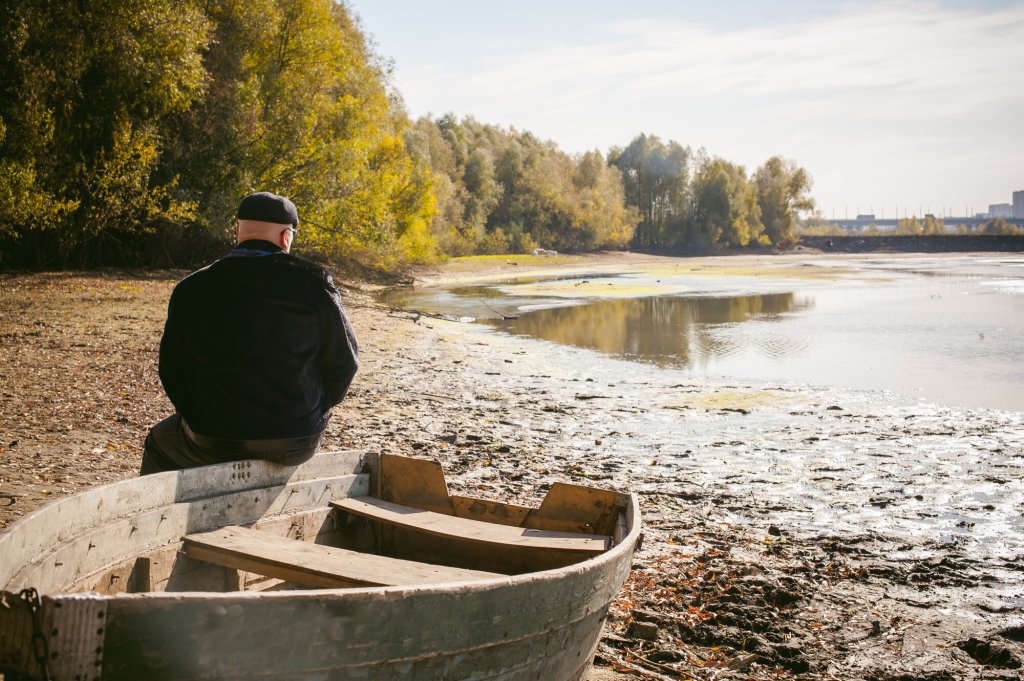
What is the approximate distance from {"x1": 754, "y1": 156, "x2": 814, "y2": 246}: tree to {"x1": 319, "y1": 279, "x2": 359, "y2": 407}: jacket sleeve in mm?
138871

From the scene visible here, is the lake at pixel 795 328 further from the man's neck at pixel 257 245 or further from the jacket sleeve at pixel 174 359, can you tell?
the jacket sleeve at pixel 174 359

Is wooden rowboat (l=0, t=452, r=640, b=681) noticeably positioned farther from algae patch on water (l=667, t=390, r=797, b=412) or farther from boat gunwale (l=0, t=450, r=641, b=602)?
algae patch on water (l=667, t=390, r=797, b=412)

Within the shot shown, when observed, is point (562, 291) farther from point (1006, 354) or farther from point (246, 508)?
point (246, 508)

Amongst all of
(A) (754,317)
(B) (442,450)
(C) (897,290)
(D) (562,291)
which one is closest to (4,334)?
(B) (442,450)

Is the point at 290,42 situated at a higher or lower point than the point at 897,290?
higher

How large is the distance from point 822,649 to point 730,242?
127m

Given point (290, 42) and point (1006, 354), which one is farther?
point (290, 42)

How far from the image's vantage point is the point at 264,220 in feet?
Result: 15.1

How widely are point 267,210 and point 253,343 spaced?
75 centimetres

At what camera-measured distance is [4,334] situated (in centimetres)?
1472

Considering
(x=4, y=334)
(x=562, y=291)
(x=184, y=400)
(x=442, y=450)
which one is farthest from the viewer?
(x=562, y=291)

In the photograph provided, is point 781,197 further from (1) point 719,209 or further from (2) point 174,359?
(2) point 174,359

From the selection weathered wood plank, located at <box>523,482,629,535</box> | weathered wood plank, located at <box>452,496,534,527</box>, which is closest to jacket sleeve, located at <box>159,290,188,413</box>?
weathered wood plank, located at <box>452,496,534,527</box>

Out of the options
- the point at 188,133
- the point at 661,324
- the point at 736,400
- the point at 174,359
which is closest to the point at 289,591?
the point at 174,359
